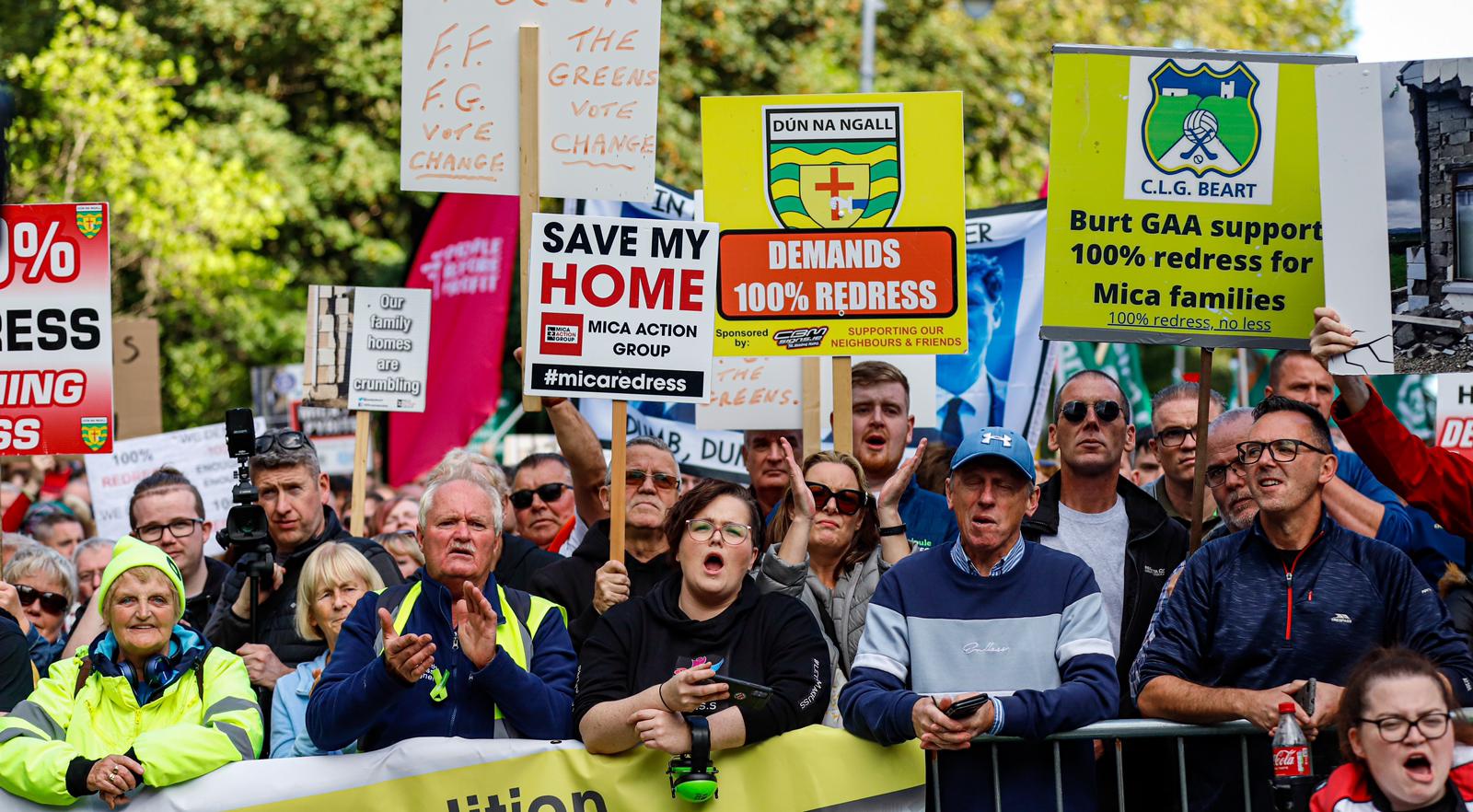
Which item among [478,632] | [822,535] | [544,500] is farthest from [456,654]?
[544,500]

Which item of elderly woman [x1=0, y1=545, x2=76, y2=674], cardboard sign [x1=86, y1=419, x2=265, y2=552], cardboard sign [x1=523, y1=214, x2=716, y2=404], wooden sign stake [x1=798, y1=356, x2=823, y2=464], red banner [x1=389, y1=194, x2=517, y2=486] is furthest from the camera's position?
red banner [x1=389, y1=194, x2=517, y2=486]

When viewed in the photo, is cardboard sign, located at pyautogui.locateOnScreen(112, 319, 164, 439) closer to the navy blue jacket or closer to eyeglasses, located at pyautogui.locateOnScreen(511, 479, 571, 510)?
eyeglasses, located at pyautogui.locateOnScreen(511, 479, 571, 510)

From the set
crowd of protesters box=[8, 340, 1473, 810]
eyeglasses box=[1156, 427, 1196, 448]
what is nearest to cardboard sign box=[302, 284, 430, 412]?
crowd of protesters box=[8, 340, 1473, 810]

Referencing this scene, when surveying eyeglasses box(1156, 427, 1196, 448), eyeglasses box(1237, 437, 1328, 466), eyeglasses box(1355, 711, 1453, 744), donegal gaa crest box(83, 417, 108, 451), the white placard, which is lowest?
eyeglasses box(1355, 711, 1453, 744)

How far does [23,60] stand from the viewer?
19.9 meters

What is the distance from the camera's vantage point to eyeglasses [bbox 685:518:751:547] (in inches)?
219

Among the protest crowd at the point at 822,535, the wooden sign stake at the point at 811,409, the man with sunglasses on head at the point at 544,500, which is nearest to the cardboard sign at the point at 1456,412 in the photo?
the protest crowd at the point at 822,535

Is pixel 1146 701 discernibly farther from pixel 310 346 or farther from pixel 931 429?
pixel 310 346

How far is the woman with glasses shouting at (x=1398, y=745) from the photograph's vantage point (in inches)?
180

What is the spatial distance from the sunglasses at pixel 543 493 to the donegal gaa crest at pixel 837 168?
6.26 feet

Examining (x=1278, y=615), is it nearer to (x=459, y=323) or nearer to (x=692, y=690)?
(x=692, y=690)

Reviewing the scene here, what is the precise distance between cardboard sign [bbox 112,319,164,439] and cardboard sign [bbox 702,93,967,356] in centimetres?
650

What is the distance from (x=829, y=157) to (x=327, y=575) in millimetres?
2468

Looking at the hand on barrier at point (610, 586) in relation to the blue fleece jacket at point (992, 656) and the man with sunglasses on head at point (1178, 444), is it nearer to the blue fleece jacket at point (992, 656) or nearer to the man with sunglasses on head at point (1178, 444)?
the blue fleece jacket at point (992, 656)
